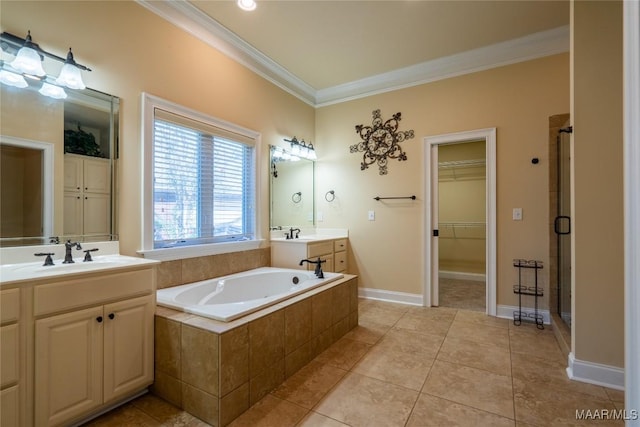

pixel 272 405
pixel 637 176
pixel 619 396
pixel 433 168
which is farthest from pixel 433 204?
pixel 637 176

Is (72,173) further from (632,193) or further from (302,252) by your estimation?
(632,193)

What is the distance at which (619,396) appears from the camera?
1727 millimetres

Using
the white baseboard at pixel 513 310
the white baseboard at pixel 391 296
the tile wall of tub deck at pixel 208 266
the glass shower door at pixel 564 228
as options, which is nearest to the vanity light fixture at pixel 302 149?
the tile wall of tub deck at pixel 208 266

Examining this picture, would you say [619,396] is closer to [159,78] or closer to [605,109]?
[605,109]

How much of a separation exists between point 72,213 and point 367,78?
11.0 feet

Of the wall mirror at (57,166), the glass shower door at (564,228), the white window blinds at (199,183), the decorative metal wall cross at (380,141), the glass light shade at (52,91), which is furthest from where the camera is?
the decorative metal wall cross at (380,141)

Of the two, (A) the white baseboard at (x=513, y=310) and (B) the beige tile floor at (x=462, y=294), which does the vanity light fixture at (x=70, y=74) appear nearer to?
(B) the beige tile floor at (x=462, y=294)

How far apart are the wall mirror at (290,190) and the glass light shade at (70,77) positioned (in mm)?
1892

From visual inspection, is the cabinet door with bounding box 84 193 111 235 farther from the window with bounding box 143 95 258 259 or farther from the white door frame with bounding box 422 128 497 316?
the white door frame with bounding box 422 128 497 316

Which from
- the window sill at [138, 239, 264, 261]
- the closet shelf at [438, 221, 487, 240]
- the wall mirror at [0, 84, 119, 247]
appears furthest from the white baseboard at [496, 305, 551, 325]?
the wall mirror at [0, 84, 119, 247]

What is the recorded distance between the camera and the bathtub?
5.88ft

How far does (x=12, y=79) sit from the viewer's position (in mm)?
1588

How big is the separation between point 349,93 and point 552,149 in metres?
2.40

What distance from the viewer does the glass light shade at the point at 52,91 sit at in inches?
67.1
